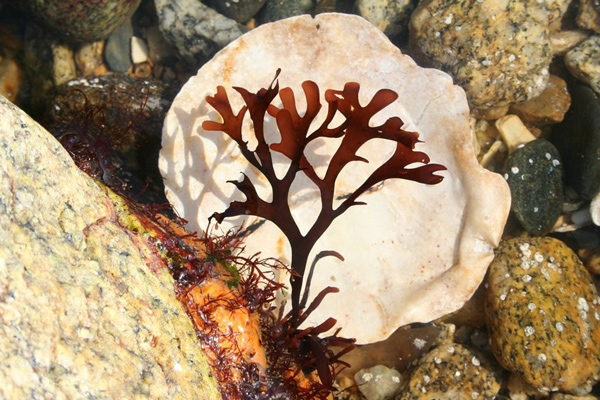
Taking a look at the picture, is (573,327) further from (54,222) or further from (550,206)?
(54,222)

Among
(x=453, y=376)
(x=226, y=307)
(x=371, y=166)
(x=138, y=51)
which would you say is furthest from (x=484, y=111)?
(x=138, y=51)

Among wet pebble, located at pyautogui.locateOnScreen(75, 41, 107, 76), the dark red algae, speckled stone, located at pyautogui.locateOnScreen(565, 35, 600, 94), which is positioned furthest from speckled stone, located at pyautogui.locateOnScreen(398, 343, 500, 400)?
wet pebble, located at pyautogui.locateOnScreen(75, 41, 107, 76)

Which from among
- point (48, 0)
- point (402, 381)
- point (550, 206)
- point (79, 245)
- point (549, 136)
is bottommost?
point (402, 381)

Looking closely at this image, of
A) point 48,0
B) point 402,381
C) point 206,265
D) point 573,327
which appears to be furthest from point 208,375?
point 48,0

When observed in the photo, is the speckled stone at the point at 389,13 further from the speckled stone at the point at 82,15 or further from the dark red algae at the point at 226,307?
the dark red algae at the point at 226,307

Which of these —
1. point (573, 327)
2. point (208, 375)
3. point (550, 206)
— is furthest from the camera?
point (550, 206)

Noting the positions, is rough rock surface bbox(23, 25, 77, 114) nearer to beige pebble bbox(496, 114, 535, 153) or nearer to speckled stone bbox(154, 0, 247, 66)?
speckled stone bbox(154, 0, 247, 66)
